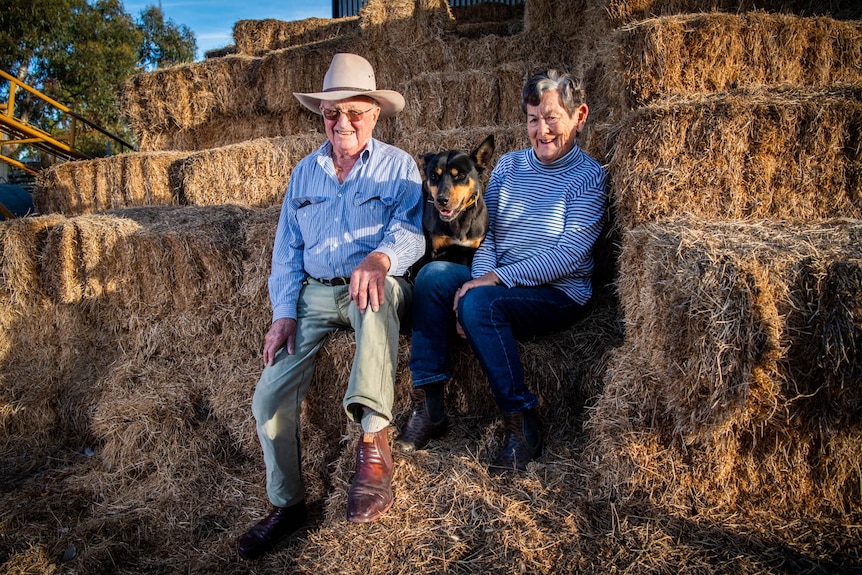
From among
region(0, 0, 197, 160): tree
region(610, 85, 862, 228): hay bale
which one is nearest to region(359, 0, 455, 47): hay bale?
region(610, 85, 862, 228): hay bale

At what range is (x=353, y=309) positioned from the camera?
2223mm

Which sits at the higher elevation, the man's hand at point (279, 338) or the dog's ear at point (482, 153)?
the dog's ear at point (482, 153)

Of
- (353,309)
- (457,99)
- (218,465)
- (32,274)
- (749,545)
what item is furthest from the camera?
(457,99)

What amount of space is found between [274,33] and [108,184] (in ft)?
10.9

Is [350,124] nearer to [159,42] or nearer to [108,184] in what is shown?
[108,184]

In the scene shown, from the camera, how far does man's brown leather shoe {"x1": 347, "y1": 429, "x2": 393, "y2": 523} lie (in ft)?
6.31

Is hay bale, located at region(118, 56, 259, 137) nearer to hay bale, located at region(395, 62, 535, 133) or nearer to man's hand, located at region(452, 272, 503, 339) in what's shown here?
hay bale, located at region(395, 62, 535, 133)

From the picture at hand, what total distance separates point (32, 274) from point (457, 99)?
3662 millimetres

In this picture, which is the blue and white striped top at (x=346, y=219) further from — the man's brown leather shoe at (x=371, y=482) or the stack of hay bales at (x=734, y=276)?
the stack of hay bales at (x=734, y=276)

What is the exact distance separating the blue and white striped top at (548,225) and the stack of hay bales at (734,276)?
0.15 m

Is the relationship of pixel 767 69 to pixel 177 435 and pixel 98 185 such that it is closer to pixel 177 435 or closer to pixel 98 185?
pixel 177 435

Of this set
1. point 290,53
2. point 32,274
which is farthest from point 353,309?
point 290,53

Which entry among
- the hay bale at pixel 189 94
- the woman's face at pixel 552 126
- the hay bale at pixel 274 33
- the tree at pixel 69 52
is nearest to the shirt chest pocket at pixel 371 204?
the woman's face at pixel 552 126

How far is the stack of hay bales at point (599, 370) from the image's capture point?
173cm
